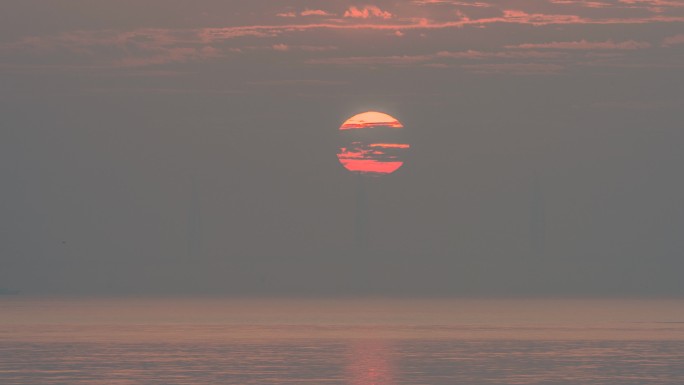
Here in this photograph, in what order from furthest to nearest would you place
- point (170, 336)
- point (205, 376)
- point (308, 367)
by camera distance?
point (170, 336) < point (308, 367) < point (205, 376)

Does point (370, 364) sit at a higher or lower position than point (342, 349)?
lower

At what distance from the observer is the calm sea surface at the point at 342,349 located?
44562 millimetres

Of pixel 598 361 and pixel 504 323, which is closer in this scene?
pixel 598 361

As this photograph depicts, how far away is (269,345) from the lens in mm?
57750

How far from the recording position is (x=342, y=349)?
5556 centimetres

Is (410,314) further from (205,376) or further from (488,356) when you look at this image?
(205,376)

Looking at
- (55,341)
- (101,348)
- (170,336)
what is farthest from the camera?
(170,336)

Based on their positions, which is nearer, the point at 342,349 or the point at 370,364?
the point at 370,364

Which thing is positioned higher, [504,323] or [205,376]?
[504,323]

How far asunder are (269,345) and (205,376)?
13400mm

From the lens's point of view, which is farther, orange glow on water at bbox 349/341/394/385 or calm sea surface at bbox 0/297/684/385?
calm sea surface at bbox 0/297/684/385

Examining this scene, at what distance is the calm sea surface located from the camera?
44.6m

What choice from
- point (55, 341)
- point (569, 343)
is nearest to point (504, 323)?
point (569, 343)

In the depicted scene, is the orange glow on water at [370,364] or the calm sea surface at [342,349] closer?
the orange glow on water at [370,364]
